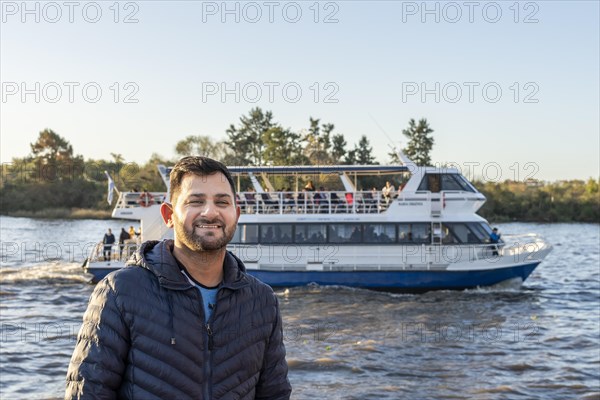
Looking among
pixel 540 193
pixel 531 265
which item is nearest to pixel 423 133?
pixel 540 193

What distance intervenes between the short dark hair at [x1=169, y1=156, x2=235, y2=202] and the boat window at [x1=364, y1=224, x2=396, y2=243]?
18.1 m

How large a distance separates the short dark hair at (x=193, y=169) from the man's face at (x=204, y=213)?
0.07 ft

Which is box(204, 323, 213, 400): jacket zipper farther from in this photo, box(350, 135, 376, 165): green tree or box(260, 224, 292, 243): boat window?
box(350, 135, 376, 165): green tree

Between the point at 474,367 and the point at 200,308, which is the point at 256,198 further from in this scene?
the point at 200,308

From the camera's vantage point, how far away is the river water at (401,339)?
38.4 feet

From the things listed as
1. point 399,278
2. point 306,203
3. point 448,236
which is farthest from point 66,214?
point 448,236

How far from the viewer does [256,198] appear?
22.1 metres

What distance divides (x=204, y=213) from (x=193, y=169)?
23 cm

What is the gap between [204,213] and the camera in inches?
115

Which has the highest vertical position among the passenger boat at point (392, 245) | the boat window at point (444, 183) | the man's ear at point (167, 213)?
the boat window at point (444, 183)

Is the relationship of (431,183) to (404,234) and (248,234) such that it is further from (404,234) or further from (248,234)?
(248,234)

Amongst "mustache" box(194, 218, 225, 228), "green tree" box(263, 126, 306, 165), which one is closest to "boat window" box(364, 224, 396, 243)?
"mustache" box(194, 218, 225, 228)

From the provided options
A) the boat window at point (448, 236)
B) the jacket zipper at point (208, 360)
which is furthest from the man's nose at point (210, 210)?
the boat window at point (448, 236)

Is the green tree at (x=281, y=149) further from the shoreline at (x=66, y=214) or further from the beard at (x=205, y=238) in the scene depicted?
the beard at (x=205, y=238)
